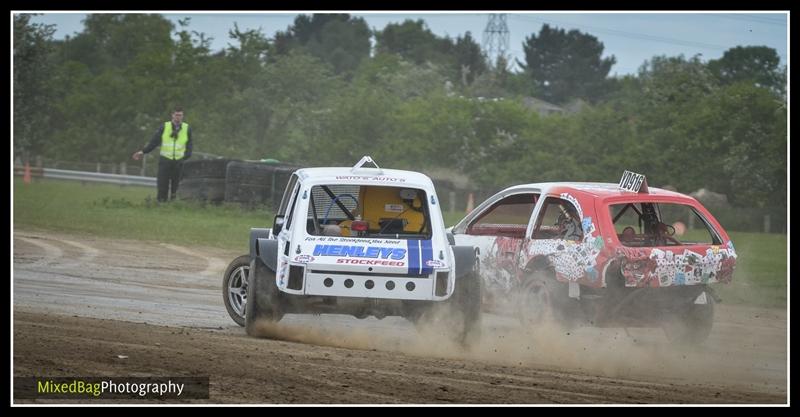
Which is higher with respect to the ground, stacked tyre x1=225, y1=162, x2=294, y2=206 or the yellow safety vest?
the yellow safety vest

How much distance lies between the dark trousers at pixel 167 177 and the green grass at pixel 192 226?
15.0 inches

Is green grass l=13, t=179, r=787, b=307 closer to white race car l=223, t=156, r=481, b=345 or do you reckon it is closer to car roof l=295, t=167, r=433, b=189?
car roof l=295, t=167, r=433, b=189

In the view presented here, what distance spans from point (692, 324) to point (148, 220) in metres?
14.2

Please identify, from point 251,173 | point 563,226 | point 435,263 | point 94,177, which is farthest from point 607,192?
point 94,177

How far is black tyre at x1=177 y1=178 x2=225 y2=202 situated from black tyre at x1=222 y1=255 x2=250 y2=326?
554 inches

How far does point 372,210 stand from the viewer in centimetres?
1283

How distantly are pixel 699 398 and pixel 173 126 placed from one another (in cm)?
1822

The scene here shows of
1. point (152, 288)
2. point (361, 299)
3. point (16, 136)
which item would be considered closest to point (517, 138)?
point (16, 136)

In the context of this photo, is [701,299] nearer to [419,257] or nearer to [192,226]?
[419,257]

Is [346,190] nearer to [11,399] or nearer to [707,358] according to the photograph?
[707,358]

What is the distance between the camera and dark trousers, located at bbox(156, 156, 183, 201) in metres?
26.3

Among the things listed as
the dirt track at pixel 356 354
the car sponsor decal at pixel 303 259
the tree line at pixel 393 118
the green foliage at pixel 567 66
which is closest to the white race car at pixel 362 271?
the car sponsor decal at pixel 303 259

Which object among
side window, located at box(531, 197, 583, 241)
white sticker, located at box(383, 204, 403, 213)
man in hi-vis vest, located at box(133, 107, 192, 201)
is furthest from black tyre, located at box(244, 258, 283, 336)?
man in hi-vis vest, located at box(133, 107, 192, 201)

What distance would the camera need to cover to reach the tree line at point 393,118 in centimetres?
4388
